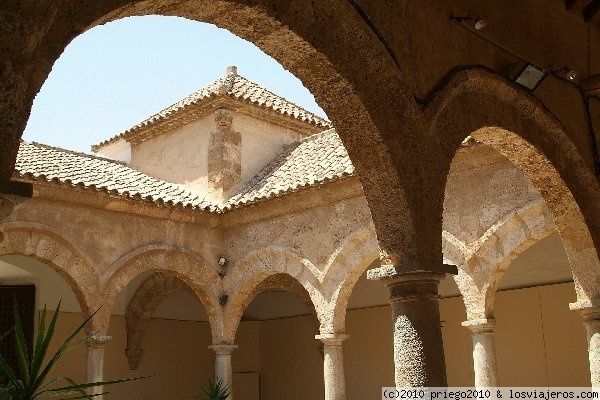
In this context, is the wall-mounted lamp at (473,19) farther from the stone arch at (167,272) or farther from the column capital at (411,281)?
the stone arch at (167,272)

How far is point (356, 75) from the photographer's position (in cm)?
394

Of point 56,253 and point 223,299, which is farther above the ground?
point 56,253

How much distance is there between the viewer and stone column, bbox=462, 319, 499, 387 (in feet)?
26.2

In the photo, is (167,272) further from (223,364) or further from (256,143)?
(256,143)

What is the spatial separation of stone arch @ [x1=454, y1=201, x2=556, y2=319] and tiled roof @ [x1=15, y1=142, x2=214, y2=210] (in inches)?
176

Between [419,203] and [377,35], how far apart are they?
3.39 ft

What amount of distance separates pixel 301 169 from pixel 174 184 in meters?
2.94

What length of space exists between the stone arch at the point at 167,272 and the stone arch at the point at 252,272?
0.59 ft

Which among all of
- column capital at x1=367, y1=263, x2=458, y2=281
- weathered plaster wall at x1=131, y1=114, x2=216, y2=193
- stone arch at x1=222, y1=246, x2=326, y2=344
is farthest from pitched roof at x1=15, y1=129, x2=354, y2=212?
column capital at x1=367, y1=263, x2=458, y2=281

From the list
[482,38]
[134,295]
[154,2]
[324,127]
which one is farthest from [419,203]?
[324,127]

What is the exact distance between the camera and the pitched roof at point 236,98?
12.8 m

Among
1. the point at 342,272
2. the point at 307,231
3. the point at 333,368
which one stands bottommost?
the point at 333,368

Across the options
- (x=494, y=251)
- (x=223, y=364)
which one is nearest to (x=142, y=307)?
(x=223, y=364)

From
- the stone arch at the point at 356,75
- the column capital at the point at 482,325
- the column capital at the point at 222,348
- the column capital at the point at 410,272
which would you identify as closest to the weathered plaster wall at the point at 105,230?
the column capital at the point at 222,348
